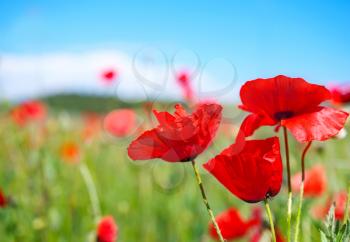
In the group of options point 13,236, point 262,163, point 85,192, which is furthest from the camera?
point 85,192

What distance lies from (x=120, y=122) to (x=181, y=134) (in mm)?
1562

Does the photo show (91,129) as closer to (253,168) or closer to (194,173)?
(194,173)

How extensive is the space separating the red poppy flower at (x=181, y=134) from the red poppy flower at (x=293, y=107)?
0.03m

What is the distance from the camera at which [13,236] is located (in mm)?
1051

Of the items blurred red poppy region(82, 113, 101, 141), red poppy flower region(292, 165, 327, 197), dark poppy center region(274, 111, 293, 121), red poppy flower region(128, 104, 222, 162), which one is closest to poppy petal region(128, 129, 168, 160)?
red poppy flower region(128, 104, 222, 162)

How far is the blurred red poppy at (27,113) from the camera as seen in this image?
81.9 inches

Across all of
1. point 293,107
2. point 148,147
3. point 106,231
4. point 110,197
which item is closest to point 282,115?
point 293,107

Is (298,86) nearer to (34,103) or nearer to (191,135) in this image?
(191,135)

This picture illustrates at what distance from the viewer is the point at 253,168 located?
443 mm

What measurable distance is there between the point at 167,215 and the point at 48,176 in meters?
0.57

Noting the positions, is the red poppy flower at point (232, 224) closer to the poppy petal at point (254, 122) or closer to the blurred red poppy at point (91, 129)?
the poppy petal at point (254, 122)

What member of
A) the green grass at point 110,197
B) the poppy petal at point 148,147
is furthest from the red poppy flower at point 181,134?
the green grass at point 110,197

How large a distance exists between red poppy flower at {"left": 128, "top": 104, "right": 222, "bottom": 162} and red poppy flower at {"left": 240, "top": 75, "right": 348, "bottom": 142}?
32mm

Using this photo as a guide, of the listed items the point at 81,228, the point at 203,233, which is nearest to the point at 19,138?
the point at 81,228
